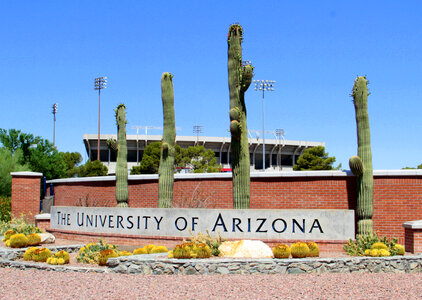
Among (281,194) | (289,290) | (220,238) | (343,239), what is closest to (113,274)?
(220,238)

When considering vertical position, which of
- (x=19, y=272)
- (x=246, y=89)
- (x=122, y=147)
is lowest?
(x=19, y=272)

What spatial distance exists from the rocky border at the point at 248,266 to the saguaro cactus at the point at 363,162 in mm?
4036

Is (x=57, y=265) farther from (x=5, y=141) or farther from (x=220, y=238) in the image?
(x=5, y=141)

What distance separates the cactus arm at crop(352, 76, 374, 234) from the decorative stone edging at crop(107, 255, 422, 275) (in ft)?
14.2

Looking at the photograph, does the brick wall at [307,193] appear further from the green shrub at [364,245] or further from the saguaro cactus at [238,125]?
the green shrub at [364,245]

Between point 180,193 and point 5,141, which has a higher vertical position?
point 5,141

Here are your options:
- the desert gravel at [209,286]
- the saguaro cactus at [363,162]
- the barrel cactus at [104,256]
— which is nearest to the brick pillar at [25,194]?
the barrel cactus at [104,256]

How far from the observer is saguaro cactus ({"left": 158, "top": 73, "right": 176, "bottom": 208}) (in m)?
16.2

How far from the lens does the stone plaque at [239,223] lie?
1277 centimetres

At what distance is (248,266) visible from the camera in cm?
1055

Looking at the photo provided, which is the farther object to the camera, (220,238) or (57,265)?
(220,238)

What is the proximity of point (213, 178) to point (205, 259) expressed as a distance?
7.66 metres

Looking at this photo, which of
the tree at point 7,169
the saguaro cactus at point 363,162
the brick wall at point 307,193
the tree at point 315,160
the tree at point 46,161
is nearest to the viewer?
the saguaro cactus at point 363,162

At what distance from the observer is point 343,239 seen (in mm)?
12688
